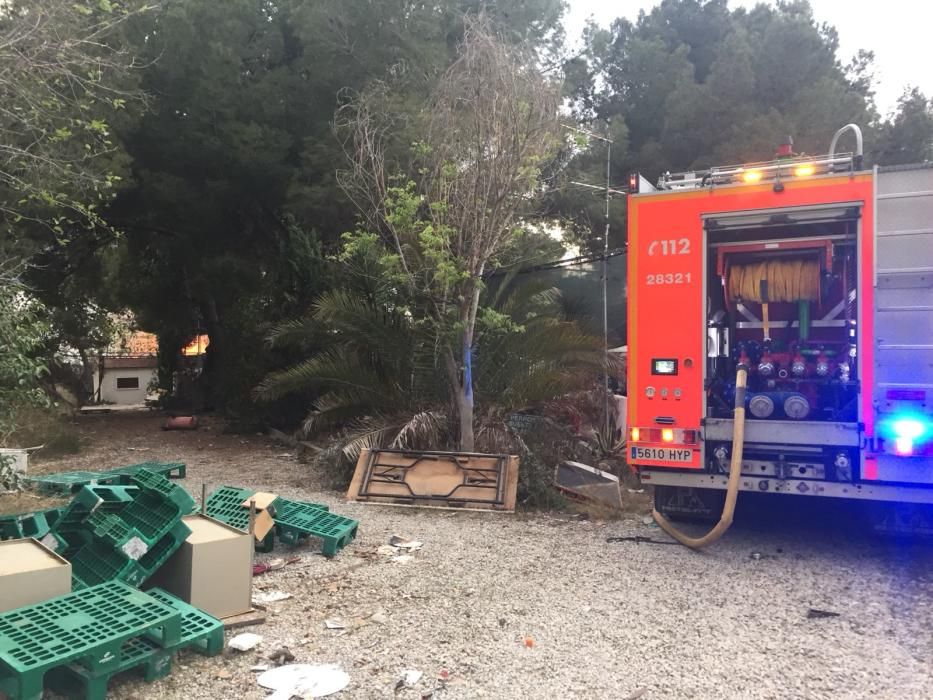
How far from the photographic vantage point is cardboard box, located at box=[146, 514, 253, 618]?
4.29 m

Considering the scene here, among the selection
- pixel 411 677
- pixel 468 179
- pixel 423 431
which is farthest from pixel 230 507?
pixel 468 179

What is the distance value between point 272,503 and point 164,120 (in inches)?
457

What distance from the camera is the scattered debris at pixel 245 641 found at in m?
4.06

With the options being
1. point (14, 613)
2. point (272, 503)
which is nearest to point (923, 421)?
point (272, 503)

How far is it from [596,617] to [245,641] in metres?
2.18

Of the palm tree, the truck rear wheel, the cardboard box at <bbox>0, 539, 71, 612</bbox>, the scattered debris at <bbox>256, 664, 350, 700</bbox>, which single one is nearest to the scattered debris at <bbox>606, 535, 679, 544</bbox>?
the truck rear wheel

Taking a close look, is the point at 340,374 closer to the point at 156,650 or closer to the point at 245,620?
the point at 245,620

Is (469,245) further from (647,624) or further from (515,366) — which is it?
(647,624)

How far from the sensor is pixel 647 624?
4582 mm

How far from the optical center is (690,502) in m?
6.79

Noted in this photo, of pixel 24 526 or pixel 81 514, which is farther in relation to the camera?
pixel 24 526

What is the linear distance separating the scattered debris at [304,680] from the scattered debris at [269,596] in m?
1.09

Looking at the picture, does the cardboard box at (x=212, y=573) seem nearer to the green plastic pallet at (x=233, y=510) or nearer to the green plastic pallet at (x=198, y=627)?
the green plastic pallet at (x=198, y=627)

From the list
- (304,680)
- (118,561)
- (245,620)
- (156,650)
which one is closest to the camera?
(156,650)
